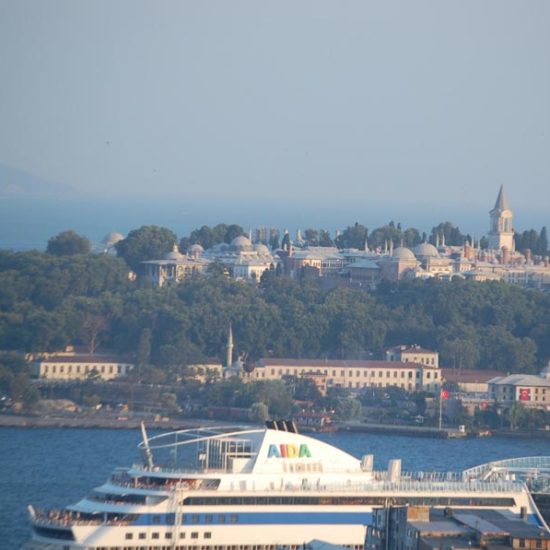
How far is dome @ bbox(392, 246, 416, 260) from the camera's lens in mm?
83875

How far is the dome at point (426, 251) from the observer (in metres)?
85.6

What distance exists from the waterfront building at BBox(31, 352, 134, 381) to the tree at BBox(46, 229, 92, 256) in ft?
56.4

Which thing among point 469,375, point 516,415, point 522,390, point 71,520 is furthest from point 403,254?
point 71,520

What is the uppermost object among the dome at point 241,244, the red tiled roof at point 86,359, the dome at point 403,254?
the dome at point 241,244

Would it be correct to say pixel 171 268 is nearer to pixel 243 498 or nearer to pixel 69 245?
pixel 69 245

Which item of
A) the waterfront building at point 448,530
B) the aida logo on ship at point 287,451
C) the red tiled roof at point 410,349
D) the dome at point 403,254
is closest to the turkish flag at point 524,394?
the red tiled roof at point 410,349

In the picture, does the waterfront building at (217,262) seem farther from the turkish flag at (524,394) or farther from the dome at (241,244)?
the turkish flag at (524,394)

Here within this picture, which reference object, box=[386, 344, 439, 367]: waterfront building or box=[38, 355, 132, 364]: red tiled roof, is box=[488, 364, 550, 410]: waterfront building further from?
box=[38, 355, 132, 364]: red tiled roof

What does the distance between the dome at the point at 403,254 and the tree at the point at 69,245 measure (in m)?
9.25

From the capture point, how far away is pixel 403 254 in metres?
84.1

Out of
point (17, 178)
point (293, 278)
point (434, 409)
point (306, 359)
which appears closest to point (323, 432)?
point (434, 409)

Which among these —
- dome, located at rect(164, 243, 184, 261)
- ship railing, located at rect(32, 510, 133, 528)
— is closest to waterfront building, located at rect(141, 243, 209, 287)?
dome, located at rect(164, 243, 184, 261)

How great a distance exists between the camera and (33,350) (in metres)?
65.2

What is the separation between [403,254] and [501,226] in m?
11.7
